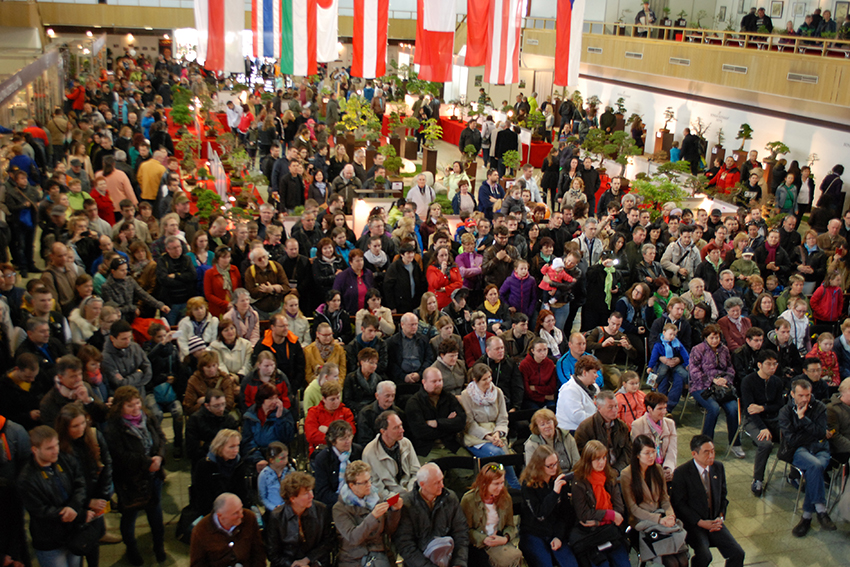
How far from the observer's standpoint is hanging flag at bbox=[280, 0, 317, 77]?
10.4 meters

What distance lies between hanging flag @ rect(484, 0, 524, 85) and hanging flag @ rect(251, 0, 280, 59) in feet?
9.84

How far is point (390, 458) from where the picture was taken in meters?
5.74

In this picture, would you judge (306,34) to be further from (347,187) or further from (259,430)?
(259,430)

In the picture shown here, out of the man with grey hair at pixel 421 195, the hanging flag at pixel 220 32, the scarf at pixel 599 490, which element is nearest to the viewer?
the scarf at pixel 599 490

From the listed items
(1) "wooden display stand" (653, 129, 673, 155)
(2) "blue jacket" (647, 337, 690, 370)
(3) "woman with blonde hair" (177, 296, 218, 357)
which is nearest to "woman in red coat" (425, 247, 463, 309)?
(2) "blue jacket" (647, 337, 690, 370)

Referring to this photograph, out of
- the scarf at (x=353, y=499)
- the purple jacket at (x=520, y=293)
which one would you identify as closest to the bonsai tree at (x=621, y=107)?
the purple jacket at (x=520, y=293)

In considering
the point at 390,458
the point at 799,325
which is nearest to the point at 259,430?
the point at 390,458

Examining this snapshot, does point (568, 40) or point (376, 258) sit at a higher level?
point (568, 40)

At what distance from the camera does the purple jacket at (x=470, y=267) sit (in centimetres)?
909

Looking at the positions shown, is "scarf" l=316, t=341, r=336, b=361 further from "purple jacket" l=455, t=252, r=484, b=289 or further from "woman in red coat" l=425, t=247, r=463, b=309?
"purple jacket" l=455, t=252, r=484, b=289

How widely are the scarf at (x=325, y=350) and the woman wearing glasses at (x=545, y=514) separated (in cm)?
238

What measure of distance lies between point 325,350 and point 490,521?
2.47 meters

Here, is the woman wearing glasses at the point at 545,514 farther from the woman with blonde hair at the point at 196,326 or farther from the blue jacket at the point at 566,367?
the woman with blonde hair at the point at 196,326

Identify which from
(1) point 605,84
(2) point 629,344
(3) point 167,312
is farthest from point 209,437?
(1) point 605,84
